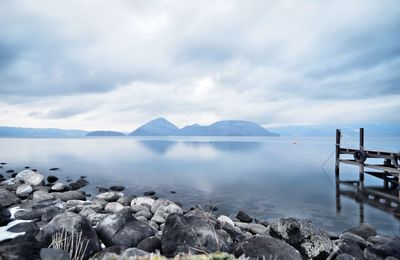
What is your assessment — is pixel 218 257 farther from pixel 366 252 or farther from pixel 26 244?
pixel 366 252

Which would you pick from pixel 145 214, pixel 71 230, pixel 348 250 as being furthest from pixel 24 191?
pixel 348 250

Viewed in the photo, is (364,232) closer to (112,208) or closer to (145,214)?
(145,214)

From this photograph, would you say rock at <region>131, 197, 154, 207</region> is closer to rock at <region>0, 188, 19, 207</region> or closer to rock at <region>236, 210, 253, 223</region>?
rock at <region>236, 210, 253, 223</region>

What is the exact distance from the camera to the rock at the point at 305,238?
26.2 feet

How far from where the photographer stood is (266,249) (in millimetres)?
6820

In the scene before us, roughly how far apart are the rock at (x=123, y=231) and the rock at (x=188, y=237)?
1238 mm

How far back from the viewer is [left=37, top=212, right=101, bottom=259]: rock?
7056 millimetres

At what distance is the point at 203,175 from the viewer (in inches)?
1257

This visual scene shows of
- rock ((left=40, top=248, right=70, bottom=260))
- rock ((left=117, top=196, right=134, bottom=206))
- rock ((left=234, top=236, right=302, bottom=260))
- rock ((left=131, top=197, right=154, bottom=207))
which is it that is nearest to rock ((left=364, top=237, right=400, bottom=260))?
rock ((left=234, top=236, right=302, bottom=260))

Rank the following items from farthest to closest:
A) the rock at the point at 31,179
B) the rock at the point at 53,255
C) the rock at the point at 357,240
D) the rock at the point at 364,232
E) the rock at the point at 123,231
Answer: the rock at the point at 31,179 < the rock at the point at 364,232 < the rock at the point at 357,240 < the rock at the point at 123,231 < the rock at the point at 53,255

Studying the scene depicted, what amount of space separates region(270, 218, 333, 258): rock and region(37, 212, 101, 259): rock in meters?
6.11

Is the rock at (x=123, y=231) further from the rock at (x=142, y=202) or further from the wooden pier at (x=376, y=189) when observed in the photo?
the wooden pier at (x=376, y=189)

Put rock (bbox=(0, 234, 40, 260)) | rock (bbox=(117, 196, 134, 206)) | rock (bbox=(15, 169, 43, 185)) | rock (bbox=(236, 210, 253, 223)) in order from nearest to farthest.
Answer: rock (bbox=(0, 234, 40, 260)) → rock (bbox=(236, 210, 253, 223)) → rock (bbox=(117, 196, 134, 206)) → rock (bbox=(15, 169, 43, 185))

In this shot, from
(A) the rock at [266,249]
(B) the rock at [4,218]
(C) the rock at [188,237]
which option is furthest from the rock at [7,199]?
(A) the rock at [266,249]
